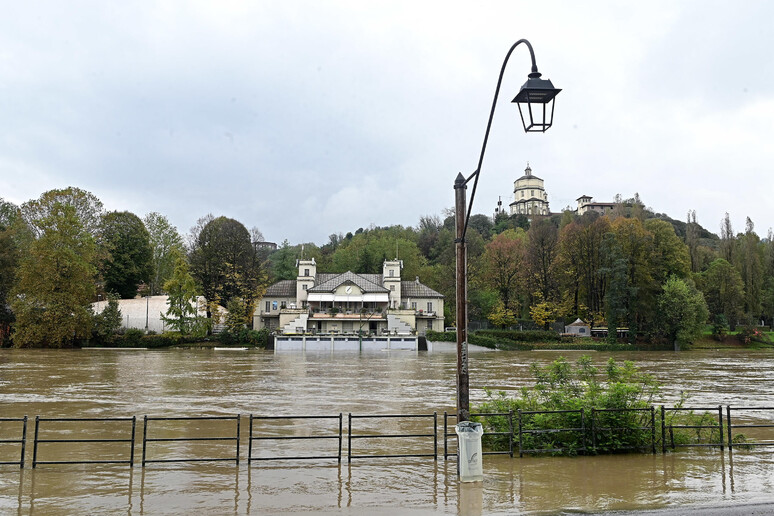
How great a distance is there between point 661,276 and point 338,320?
3596cm

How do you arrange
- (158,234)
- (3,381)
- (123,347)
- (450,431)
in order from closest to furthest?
(450,431) < (3,381) < (123,347) < (158,234)

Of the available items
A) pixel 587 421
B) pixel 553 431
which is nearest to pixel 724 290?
pixel 587 421

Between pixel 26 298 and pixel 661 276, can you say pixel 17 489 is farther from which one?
pixel 661 276

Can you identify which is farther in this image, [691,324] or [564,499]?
[691,324]

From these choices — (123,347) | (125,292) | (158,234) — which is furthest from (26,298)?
(158,234)

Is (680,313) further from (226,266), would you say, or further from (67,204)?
(67,204)

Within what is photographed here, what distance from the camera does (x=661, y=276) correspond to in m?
63.5

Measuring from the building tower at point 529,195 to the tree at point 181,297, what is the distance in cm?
10881

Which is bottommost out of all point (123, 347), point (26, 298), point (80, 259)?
point (123, 347)

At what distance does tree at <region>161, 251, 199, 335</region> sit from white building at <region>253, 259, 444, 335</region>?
1037cm

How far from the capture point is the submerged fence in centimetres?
1023

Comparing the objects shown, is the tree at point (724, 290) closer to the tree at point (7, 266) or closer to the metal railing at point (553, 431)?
the metal railing at point (553, 431)

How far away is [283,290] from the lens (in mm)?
71875

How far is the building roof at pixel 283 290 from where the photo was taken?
7138 cm
